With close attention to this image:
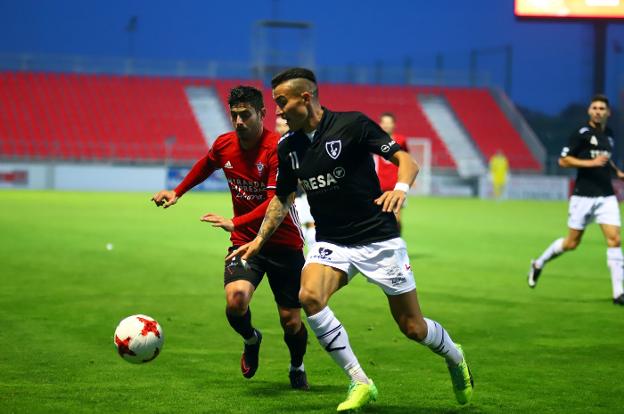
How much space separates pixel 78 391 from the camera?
704cm

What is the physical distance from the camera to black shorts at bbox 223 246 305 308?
24.5ft

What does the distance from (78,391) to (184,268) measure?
887cm

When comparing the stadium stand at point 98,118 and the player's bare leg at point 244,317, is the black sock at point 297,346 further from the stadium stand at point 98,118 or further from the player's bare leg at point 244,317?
the stadium stand at point 98,118

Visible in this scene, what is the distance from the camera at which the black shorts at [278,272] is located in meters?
7.46

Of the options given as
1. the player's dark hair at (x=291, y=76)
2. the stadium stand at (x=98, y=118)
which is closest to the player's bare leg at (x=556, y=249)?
the player's dark hair at (x=291, y=76)

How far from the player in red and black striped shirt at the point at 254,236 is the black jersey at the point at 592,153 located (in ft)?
20.3

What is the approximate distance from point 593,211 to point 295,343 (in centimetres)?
657

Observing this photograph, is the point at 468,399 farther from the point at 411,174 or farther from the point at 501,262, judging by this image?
the point at 501,262

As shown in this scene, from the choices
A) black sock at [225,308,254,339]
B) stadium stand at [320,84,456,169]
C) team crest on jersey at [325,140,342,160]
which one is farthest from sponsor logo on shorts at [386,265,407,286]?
stadium stand at [320,84,456,169]

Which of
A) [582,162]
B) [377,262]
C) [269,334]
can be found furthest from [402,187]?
[582,162]

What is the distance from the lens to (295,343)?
742cm

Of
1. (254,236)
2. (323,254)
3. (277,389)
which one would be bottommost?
(277,389)

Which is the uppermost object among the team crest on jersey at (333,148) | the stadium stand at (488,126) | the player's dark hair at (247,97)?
the player's dark hair at (247,97)

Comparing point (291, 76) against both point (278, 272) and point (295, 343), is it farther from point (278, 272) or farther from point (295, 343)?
point (295, 343)
